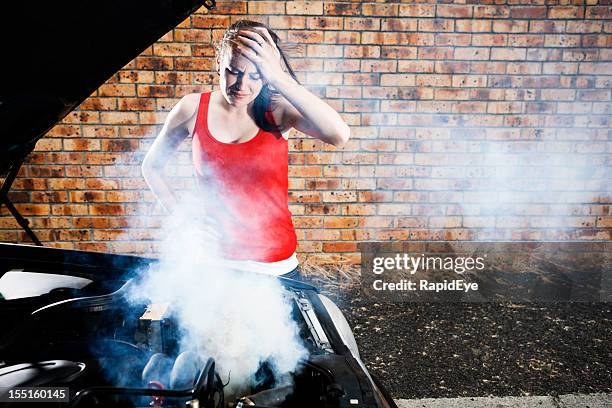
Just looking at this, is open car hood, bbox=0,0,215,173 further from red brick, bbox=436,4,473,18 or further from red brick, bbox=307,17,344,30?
red brick, bbox=436,4,473,18

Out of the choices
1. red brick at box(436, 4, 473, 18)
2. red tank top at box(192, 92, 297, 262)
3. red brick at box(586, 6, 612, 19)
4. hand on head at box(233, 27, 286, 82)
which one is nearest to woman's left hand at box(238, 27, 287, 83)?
hand on head at box(233, 27, 286, 82)

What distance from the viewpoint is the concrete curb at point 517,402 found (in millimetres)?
2479

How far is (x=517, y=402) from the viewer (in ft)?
8.20

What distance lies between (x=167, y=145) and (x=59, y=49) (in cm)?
121

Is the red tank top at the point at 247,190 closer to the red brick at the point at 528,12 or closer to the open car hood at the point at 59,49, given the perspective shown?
the open car hood at the point at 59,49

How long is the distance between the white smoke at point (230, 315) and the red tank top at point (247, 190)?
1.20ft

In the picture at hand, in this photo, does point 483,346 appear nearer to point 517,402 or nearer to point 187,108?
point 517,402

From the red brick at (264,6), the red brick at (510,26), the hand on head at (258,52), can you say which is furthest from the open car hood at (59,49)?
the red brick at (510,26)

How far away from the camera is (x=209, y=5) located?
159cm

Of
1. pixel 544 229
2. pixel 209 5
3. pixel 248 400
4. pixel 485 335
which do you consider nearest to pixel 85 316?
pixel 248 400

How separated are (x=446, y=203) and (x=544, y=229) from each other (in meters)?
0.98

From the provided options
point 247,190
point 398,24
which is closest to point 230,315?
point 247,190

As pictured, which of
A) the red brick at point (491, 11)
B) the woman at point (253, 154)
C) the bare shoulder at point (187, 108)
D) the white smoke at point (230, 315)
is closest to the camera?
the white smoke at point (230, 315)

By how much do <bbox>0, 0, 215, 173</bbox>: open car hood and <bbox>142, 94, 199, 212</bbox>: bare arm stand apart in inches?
32.5
